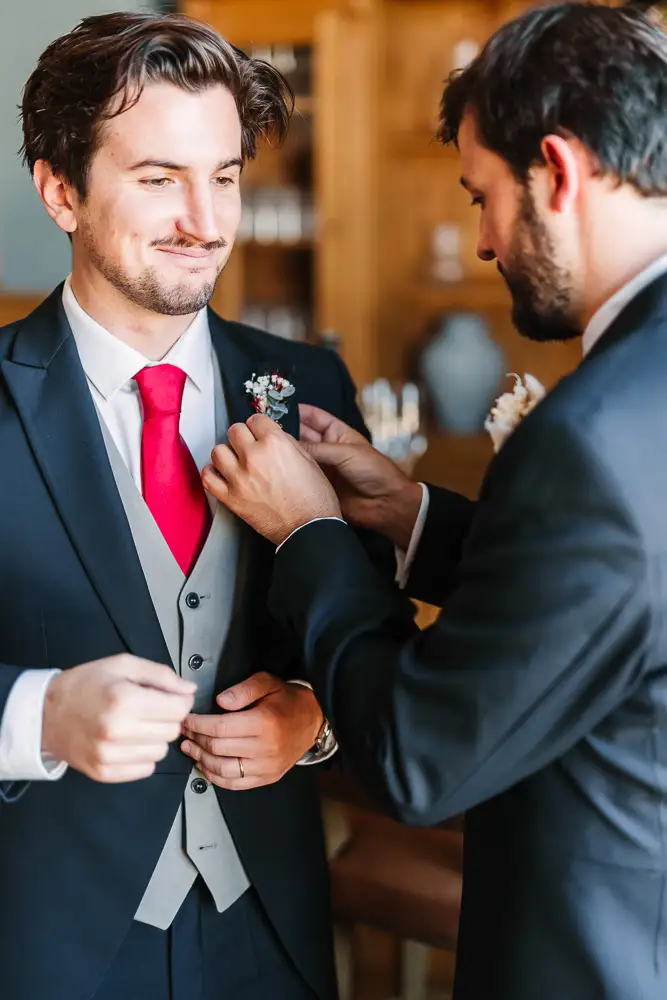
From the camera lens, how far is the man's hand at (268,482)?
1167mm

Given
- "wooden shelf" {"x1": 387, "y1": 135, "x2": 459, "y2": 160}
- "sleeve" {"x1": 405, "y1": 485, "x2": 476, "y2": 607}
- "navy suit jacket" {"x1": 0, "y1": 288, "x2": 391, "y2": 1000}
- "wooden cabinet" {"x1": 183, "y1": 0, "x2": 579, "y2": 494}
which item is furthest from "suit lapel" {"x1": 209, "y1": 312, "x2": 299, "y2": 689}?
"wooden shelf" {"x1": 387, "y1": 135, "x2": 459, "y2": 160}

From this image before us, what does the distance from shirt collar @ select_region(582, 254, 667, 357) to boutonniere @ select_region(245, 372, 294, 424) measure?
45 centimetres

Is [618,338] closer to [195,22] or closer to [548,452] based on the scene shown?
[548,452]

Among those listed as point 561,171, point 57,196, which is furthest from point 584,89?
point 57,196


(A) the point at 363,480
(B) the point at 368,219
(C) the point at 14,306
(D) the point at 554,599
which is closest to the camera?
(D) the point at 554,599

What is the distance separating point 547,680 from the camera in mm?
899

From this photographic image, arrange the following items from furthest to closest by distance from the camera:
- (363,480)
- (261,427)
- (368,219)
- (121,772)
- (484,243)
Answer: (368,219) → (363,480) → (261,427) → (484,243) → (121,772)

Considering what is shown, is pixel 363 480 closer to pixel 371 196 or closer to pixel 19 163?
pixel 371 196

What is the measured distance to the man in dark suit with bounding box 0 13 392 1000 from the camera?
121 centimetres

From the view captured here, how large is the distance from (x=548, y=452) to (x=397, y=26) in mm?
3829

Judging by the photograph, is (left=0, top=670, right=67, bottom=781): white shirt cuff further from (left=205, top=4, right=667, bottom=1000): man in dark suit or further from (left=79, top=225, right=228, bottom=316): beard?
(left=79, top=225, right=228, bottom=316): beard

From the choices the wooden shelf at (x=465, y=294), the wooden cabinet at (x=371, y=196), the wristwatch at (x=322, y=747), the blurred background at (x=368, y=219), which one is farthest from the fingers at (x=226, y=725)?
the wooden shelf at (x=465, y=294)

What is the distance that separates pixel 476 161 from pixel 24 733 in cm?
73

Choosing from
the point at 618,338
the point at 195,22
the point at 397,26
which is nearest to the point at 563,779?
the point at 618,338
